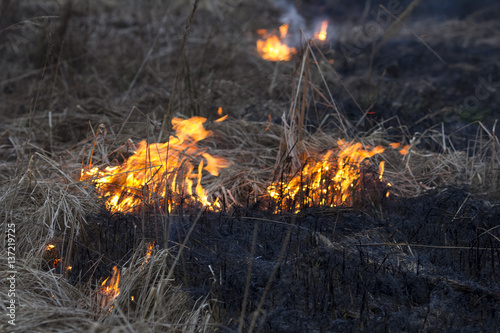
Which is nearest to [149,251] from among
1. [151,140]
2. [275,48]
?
Answer: [151,140]

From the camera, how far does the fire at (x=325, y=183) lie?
3.05 metres

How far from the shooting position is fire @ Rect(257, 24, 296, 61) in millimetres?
5754

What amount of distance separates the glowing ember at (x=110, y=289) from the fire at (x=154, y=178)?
0.51m

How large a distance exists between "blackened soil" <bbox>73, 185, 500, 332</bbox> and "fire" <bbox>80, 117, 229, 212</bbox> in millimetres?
205

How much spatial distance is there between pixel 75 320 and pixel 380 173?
6.57 ft

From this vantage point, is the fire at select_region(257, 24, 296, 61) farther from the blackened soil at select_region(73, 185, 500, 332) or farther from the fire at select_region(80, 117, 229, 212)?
the blackened soil at select_region(73, 185, 500, 332)

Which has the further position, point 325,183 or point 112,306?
point 325,183

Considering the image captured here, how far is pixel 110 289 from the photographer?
7.52 ft

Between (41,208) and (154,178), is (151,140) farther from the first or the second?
(41,208)

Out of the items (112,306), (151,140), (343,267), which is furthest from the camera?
(151,140)

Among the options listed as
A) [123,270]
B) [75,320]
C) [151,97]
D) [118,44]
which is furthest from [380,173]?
[118,44]

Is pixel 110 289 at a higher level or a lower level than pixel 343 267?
lower

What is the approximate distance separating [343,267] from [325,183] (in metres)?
0.84

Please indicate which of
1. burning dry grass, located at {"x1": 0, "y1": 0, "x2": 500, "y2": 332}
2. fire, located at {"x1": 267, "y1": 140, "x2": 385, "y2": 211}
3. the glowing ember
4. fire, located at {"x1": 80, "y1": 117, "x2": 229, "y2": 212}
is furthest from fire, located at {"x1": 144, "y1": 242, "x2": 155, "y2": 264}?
fire, located at {"x1": 267, "y1": 140, "x2": 385, "y2": 211}
